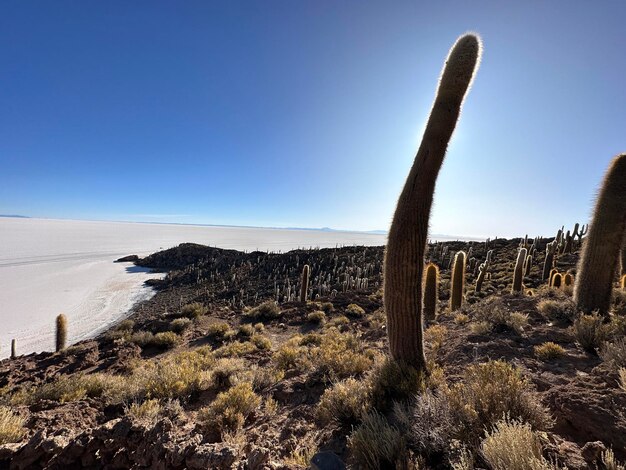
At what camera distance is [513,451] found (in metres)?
2.41

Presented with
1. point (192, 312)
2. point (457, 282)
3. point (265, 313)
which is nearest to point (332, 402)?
point (457, 282)

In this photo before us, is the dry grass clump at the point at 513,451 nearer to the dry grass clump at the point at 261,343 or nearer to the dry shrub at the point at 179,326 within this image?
the dry grass clump at the point at 261,343

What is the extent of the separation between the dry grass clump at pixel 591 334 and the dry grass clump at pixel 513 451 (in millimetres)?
4413

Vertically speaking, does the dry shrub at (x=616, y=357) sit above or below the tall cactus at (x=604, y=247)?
below

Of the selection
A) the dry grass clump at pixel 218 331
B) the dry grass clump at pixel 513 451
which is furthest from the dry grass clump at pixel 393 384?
the dry grass clump at pixel 218 331

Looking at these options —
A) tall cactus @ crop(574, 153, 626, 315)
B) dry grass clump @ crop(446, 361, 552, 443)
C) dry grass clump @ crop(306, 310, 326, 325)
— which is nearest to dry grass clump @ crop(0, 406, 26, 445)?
dry grass clump @ crop(446, 361, 552, 443)

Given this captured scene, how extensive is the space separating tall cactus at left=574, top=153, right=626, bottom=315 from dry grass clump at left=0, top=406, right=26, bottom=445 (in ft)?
36.8

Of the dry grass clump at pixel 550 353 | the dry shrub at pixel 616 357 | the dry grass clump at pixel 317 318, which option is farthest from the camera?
the dry grass clump at pixel 317 318

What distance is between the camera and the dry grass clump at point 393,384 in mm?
4332

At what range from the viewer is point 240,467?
2963 millimetres

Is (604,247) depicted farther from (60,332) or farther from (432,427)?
(60,332)

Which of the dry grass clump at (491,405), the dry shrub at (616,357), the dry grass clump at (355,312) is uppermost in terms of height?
the dry shrub at (616,357)

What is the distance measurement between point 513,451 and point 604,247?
813 cm

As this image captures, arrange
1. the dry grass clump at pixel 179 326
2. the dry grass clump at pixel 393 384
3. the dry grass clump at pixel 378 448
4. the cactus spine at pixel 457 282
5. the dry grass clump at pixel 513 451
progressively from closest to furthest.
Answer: the dry grass clump at pixel 513 451, the dry grass clump at pixel 378 448, the dry grass clump at pixel 393 384, the cactus spine at pixel 457 282, the dry grass clump at pixel 179 326
